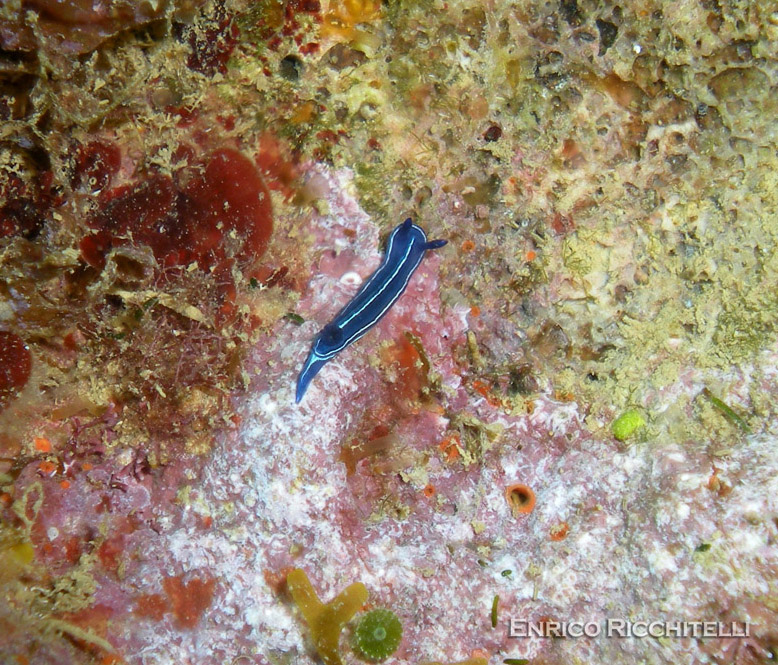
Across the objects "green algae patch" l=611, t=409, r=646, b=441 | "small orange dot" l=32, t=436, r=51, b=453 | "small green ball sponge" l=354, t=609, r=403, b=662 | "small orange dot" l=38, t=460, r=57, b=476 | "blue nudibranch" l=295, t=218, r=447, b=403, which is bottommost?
"small green ball sponge" l=354, t=609, r=403, b=662

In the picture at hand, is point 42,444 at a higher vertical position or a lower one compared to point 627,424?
lower

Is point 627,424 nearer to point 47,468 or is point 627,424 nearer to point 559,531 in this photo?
point 559,531

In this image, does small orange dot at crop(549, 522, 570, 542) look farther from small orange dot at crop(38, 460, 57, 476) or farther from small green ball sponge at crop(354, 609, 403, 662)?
small orange dot at crop(38, 460, 57, 476)

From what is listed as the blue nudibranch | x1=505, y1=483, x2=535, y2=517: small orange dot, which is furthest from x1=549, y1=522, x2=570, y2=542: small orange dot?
the blue nudibranch

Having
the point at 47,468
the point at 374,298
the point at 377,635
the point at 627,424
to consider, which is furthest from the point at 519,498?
the point at 47,468

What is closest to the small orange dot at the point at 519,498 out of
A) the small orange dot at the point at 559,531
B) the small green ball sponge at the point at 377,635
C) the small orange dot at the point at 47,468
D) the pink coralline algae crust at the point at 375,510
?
the pink coralline algae crust at the point at 375,510

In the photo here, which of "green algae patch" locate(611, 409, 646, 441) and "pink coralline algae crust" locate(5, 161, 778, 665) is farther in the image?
"green algae patch" locate(611, 409, 646, 441)
